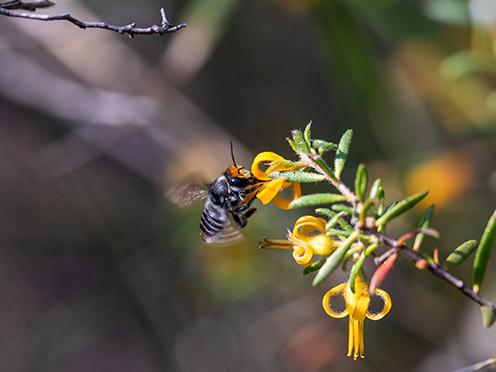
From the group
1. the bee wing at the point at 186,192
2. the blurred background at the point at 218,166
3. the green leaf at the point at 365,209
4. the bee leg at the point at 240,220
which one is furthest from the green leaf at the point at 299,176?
the blurred background at the point at 218,166

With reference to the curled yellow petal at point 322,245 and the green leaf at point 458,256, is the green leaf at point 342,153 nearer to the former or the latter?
the curled yellow petal at point 322,245

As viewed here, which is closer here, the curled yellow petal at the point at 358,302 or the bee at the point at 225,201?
the curled yellow petal at the point at 358,302

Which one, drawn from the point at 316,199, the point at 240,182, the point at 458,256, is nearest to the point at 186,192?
the point at 240,182

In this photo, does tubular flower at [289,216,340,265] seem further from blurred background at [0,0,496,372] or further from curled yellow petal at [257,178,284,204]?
blurred background at [0,0,496,372]

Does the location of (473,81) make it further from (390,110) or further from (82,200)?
(82,200)

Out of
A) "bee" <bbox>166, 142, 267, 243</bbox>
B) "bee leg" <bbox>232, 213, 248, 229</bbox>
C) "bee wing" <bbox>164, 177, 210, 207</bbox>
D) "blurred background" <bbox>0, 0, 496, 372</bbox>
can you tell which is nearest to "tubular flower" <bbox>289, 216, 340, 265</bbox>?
"bee" <bbox>166, 142, 267, 243</bbox>

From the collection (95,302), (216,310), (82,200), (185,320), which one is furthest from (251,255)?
(82,200)
